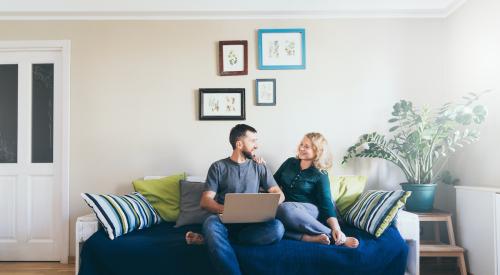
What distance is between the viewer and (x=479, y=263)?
2.73m

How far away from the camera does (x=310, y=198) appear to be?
2.72m

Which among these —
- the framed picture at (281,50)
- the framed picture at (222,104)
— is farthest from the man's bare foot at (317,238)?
the framed picture at (281,50)

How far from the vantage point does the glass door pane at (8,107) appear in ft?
11.5

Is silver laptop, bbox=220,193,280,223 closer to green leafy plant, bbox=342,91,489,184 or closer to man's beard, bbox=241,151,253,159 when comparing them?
man's beard, bbox=241,151,253,159

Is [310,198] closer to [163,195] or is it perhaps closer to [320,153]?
[320,153]

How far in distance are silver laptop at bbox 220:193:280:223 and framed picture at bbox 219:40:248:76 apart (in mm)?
1454

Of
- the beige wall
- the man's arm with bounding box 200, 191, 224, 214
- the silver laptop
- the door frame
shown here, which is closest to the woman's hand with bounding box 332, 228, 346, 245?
the silver laptop

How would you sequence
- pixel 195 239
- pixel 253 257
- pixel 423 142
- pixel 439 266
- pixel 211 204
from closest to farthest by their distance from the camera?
pixel 253 257 → pixel 195 239 → pixel 211 204 → pixel 423 142 → pixel 439 266

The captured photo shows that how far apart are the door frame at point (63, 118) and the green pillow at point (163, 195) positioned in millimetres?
777

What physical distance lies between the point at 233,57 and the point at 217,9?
0.42 m

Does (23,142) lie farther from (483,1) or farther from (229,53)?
(483,1)

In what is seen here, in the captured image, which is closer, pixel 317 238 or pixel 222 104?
pixel 317 238

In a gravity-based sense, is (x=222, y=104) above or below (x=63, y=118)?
above

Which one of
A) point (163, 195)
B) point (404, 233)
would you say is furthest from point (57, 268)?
point (404, 233)
